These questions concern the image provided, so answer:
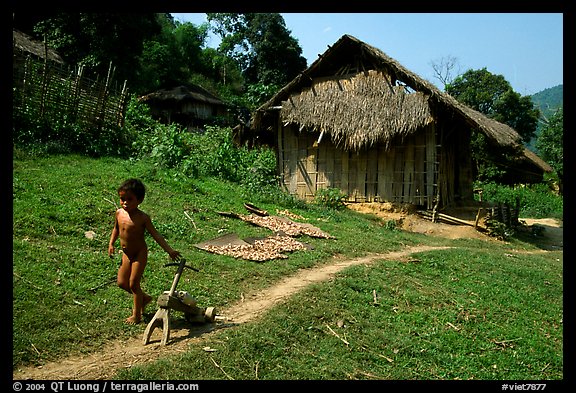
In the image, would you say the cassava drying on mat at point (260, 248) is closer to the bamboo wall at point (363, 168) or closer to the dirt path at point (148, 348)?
the dirt path at point (148, 348)

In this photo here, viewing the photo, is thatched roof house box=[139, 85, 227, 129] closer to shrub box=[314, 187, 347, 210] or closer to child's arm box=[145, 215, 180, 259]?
shrub box=[314, 187, 347, 210]

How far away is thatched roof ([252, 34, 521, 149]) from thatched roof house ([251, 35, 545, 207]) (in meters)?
0.03

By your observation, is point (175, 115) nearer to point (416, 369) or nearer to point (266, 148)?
point (266, 148)

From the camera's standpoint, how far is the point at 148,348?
5043 mm

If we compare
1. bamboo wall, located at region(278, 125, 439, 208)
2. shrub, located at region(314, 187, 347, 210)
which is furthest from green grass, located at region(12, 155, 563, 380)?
bamboo wall, located at region(278, 125, 439, 208)

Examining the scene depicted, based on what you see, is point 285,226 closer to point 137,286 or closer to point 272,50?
point 137,286

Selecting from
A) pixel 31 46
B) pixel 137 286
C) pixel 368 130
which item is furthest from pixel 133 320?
pixel 31 46

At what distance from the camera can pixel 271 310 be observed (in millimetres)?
6277

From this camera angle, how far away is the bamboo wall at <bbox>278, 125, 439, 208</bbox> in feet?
53.6

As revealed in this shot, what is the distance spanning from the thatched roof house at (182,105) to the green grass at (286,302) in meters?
24.4

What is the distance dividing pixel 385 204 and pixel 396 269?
795 centimetres

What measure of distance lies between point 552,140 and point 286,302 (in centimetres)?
3230
